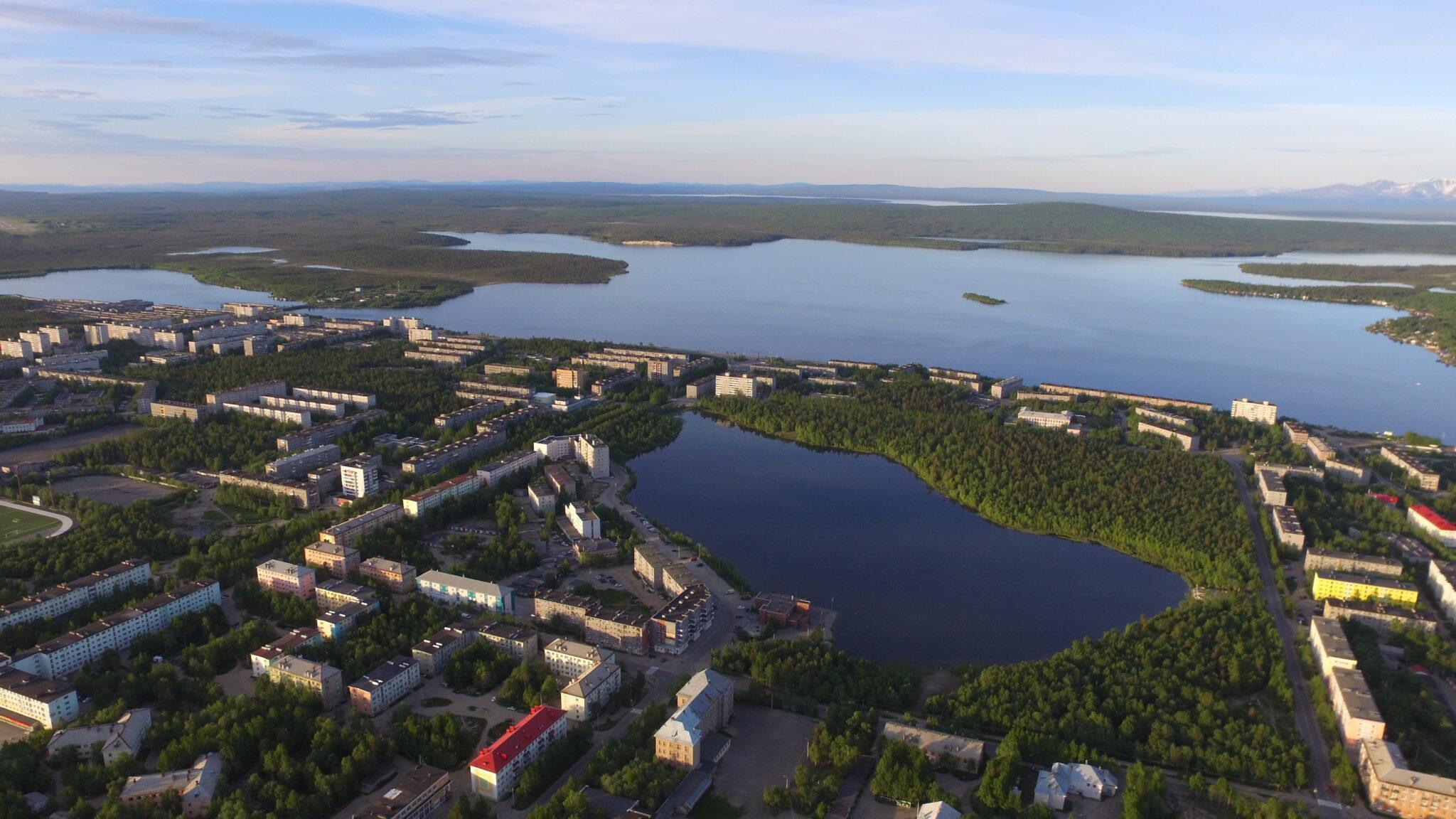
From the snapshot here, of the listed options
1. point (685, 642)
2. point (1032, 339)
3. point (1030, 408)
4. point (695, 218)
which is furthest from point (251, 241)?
point (685, 642)

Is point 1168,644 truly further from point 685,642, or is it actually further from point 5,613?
point 5,613

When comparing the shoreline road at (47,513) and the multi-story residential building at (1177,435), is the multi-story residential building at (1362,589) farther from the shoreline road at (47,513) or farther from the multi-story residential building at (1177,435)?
the shoreline road at (47,513)

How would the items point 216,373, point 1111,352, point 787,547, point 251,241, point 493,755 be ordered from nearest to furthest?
point 493,755 → point 787,547 → point 216,373 → point 1111,352 → point 251,241

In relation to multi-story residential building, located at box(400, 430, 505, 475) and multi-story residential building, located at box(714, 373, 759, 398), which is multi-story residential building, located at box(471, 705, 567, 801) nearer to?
multi-story residential building, located at box(400, 430, 505, 475)

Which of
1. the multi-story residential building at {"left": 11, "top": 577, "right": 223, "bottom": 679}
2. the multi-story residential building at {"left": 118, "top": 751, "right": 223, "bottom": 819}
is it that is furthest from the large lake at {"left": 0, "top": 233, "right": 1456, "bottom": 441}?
the multi-story residential building at {"left": 118, "top": 751, "right": 223, "bottom": 819}

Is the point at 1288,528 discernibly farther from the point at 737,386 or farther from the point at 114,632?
the point at 114,632

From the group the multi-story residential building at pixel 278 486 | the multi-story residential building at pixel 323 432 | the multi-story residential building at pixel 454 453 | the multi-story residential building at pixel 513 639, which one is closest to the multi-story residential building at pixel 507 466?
the multi-story residential building at pixel 454 453

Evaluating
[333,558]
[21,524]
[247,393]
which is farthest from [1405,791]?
[247,393]
